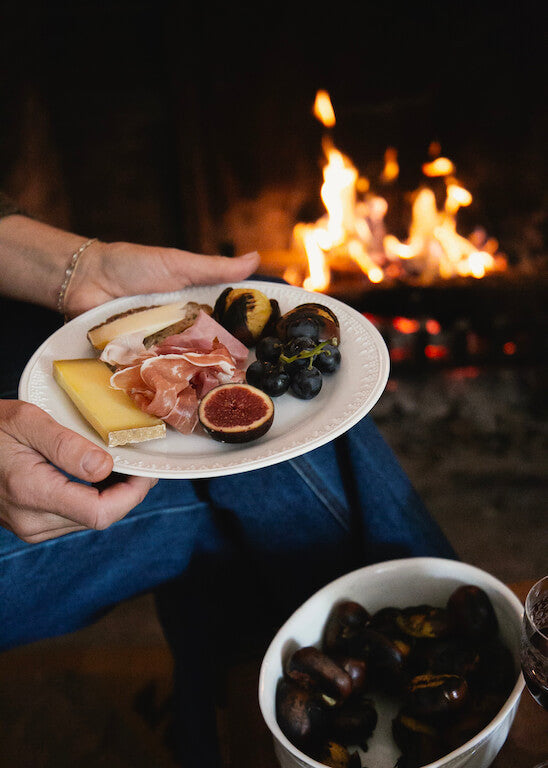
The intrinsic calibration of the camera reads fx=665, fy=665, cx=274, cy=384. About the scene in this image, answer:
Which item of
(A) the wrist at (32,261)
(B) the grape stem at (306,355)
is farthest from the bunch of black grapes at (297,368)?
(A) the wrist at (32,261)

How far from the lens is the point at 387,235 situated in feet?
7.93

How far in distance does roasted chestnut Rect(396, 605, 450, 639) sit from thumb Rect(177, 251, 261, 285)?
0.66 metres

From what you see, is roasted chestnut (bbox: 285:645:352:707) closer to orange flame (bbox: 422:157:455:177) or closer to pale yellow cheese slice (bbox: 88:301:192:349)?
pale yellow cheese slice (bbox: 88:301:192:349)

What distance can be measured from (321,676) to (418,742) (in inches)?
5.2

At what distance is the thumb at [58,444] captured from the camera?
31.9 inches

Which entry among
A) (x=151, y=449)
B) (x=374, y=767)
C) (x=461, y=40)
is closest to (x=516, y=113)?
(x=461, y=40)

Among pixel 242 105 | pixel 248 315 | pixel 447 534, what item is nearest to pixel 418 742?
pixel 248 315

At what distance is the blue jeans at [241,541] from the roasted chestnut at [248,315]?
235 mm

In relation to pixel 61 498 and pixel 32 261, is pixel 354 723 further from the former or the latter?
pixel 32 261

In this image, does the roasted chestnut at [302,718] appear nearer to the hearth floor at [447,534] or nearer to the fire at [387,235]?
the hearth floor at [447,534]

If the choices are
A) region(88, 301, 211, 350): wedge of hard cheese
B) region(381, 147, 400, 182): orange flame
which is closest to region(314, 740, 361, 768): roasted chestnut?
region(88, 301, 211, 350): wedge of hard cheese

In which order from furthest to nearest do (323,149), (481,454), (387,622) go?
(323,149) → (481,454) → (387,622)

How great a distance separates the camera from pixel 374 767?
80cm

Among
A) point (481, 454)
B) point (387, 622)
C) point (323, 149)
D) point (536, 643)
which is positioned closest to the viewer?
point (536, 643)
